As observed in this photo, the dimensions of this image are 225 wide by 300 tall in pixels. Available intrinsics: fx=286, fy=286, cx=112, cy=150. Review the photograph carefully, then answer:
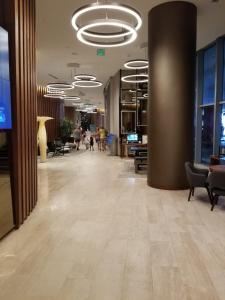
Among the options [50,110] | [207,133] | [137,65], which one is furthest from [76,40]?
[50,110]

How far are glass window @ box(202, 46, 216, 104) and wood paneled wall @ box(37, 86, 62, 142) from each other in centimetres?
1322

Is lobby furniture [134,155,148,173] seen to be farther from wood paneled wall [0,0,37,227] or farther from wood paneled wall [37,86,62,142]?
wood paneled wall [37,86,62,142]

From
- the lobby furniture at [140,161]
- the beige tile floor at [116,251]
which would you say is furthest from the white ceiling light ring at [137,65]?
the beige tile floor at [116,251]

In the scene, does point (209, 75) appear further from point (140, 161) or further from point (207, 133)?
point (140, 161)

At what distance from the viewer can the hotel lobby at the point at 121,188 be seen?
125 inches

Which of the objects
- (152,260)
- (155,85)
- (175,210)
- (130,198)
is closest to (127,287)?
(152,260)

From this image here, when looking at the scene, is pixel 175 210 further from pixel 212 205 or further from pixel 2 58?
pixel 2 58

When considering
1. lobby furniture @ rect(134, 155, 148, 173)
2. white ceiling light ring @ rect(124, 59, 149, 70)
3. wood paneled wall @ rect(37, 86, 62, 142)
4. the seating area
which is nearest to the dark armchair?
the seating area

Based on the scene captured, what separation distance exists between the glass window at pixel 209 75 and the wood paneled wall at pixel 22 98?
23.8 ft

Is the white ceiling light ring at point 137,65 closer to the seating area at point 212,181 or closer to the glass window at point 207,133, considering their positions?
the glass window at point 207,133

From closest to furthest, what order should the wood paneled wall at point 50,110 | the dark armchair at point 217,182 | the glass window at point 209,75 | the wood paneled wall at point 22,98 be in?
1. the wood paneled wall at point 22,98
2. the dark armchair at point 217,182
3. the glass window at point 209,75
4. the wood paneled wall at point 50,110

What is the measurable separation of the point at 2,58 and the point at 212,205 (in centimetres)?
458

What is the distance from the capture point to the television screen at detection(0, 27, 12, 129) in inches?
159

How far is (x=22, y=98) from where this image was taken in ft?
16.0
